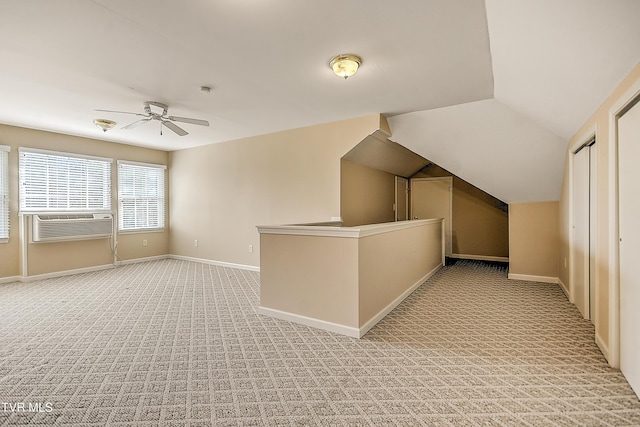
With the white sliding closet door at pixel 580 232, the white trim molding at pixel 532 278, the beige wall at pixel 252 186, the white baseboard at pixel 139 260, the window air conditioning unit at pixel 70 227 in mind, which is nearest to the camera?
the white sliding closet door at pixel 580 232

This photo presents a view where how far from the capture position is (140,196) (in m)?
6.39

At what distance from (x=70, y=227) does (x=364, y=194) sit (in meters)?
5.12

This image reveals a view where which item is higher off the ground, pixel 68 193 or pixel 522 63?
pixel 522 63

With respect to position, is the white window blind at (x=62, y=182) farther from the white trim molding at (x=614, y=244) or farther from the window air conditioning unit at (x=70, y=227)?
the white trim molding at (x=614, y=244)

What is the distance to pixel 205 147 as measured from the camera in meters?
6.32

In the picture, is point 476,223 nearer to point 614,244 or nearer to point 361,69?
point 614,244

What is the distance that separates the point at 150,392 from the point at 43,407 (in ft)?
1.86

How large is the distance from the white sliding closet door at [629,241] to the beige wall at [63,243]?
720 centimetres

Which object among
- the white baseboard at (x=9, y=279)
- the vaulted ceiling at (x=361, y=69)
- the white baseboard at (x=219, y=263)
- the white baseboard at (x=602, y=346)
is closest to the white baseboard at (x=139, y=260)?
the white baseboard at (x=219, y=263)

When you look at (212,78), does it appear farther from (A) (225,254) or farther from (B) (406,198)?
(B) (406,198)

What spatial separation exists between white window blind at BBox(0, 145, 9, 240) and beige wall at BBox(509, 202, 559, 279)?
8043 mm

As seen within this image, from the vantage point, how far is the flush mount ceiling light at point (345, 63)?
8.63 ft

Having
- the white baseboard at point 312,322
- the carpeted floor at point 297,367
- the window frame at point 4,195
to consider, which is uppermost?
the window frame at point 4,195

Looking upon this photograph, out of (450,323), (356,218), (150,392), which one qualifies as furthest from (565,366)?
(356,218)
